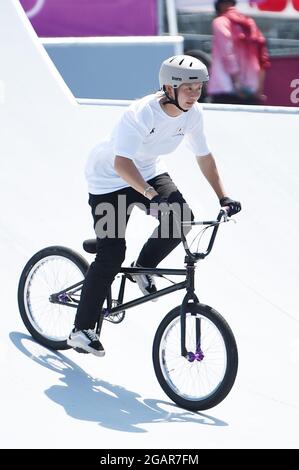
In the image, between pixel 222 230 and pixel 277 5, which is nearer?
pixel 222 230

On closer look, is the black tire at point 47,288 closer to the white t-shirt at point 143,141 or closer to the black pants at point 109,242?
the black pants at point 109,242

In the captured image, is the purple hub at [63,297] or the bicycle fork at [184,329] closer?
the bicycle fork at [184,329]

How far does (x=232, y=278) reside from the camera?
21.8ft

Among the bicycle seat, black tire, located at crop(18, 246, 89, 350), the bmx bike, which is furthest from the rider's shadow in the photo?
the bicycle seat

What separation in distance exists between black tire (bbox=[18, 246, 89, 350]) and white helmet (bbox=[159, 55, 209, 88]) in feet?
4.26

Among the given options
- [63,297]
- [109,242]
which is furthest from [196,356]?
[63,297]

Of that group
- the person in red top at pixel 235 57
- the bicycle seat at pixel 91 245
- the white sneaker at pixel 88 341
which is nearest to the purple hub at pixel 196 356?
the white sneaker at pixel 88 341

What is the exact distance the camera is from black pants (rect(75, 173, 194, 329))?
208 inches

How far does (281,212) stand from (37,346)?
7.94 feet

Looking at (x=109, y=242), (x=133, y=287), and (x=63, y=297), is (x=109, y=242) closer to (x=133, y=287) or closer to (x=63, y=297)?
(x=63, y=297)

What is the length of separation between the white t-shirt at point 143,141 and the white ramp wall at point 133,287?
1083 millimetres

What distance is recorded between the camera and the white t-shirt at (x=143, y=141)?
16.6 ft
